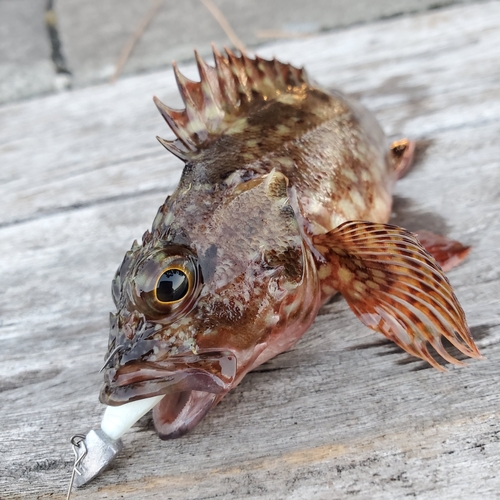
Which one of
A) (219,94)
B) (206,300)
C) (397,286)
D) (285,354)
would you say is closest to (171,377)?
(206,300)

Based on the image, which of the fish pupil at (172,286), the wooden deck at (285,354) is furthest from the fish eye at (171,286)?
the wooden deck at (285,354)

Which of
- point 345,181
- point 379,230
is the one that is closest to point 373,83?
point 345,181

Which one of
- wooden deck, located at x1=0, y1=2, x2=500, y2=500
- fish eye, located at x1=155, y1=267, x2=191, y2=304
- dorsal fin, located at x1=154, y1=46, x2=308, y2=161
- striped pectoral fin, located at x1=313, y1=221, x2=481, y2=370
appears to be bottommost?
wooden deck, located at x1=0, y1=2, x2=500, y2=500

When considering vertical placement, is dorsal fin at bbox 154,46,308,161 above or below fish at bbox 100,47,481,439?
above

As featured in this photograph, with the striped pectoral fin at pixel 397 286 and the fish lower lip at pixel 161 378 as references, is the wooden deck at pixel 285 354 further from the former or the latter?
the fish lower lip at pixel 161 378

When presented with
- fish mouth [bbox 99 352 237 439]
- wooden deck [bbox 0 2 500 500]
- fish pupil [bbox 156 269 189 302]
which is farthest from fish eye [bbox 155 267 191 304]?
wooden deck [bbox 0 2 500 500]

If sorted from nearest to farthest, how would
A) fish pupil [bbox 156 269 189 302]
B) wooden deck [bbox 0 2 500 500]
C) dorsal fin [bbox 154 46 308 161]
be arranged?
fish pupil [bbox 156 269 189 302] → wooden deck [bbox 0 2 500 500] → dorsal fin [bbox 154 46 308 161]

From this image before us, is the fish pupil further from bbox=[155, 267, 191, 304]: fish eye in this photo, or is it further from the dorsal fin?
the dorsal fin
